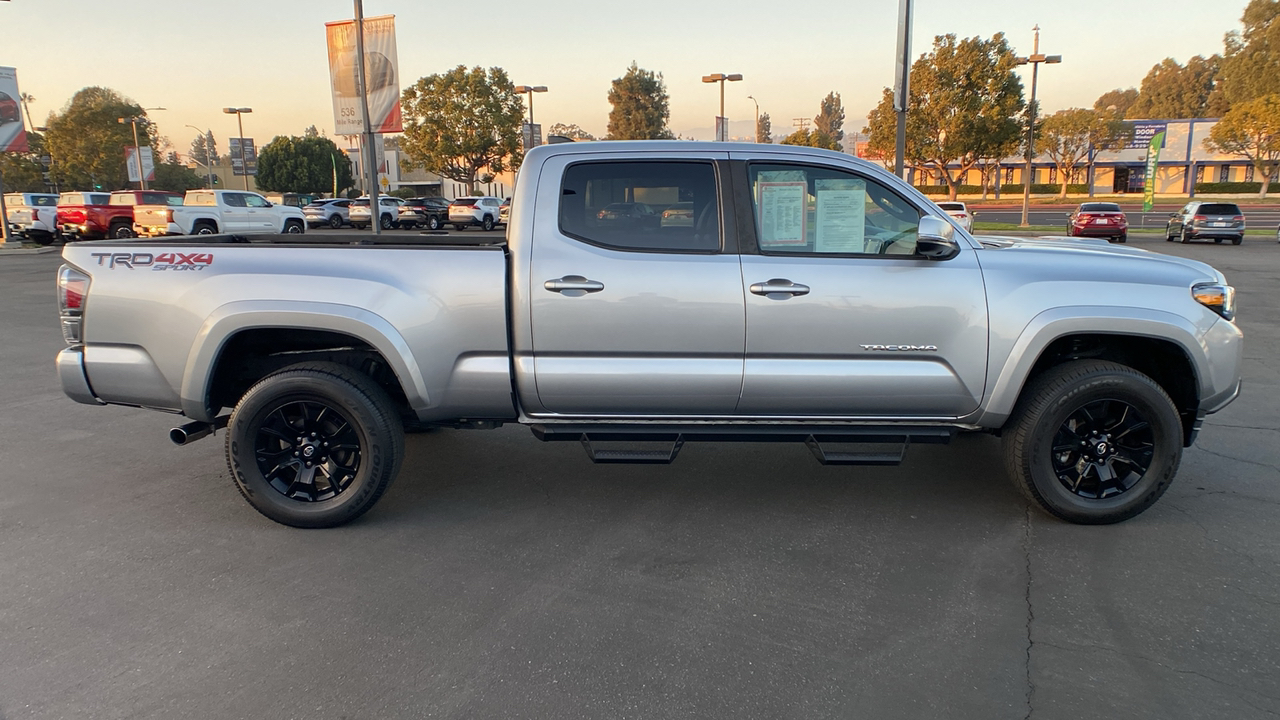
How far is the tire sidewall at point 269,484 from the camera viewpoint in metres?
4.07

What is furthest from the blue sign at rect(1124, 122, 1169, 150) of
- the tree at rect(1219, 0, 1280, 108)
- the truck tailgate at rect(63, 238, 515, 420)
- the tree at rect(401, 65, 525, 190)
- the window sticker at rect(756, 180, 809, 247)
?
the truck tailgate at rect(63, 238, 515, 420)

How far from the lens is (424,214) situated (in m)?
40.2

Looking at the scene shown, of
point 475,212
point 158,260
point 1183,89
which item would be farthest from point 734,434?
point 1183,89

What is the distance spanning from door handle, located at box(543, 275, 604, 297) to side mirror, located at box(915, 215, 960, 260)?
5.25 feet

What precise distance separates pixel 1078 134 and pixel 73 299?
67.5 meters

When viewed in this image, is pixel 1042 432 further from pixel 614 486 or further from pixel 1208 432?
pixel 1208 432

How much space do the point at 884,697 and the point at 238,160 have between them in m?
72.2

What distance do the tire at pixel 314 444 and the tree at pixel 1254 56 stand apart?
3007 inches

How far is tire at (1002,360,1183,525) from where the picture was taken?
4055 millimetres

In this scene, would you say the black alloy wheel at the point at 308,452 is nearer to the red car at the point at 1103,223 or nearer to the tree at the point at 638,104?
the red car at the point at 1103,223

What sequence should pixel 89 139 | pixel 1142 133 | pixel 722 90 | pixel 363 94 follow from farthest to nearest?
1. pixel 89 139
2. pixel 1142 133
3. pixel 722 90
4. pixel 363 94

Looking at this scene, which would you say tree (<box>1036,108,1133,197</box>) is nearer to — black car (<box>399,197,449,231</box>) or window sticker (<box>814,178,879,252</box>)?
black car (<box>399,197,449,231</box>)

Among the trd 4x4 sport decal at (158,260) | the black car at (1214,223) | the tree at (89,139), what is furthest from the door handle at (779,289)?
the tree at (89,139)

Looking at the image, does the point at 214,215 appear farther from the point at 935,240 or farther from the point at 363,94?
the point at 935,240
